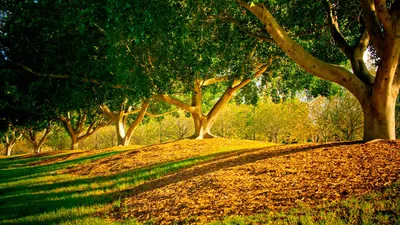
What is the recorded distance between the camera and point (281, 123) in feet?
144

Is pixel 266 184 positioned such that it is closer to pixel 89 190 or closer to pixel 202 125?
pixel 89 190

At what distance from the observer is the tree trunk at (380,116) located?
8.57 meters

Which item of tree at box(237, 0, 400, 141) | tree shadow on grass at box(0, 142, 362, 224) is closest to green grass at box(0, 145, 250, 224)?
tree shadow on grass at box(0, 142, 362, 224)

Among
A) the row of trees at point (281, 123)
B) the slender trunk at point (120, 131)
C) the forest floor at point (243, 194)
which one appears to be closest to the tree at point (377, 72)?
the forest floor at point (243, 194)

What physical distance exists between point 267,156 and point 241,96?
12.2 metres

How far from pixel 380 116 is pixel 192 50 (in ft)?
24.4

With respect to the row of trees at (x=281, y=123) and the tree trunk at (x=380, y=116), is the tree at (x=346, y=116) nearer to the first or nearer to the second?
the row of trees at (x=281, y=123)

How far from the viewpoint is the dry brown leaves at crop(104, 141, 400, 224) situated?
17.0 feet

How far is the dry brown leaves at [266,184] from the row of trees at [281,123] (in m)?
Result: 14.9

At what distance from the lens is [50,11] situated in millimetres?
13781

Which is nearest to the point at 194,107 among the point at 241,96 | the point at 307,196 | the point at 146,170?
the point at 241,96

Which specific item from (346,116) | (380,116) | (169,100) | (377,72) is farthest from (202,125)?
(346,116)

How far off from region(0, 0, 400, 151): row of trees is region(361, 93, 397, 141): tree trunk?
0.09ft

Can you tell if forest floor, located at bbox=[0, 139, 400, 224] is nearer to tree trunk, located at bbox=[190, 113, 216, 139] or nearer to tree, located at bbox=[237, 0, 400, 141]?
tree, located at bbox=[237, 0, 400, 141]
